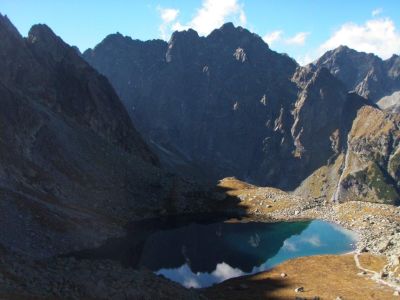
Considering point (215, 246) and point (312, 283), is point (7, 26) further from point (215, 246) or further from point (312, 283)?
point (312, 283)

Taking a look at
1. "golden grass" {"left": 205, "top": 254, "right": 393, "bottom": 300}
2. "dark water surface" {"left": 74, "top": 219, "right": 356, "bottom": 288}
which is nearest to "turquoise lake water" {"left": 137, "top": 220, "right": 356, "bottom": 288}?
"dark water surface" {"left": 74, "top": 219, "right": 356, "bottom": 288}

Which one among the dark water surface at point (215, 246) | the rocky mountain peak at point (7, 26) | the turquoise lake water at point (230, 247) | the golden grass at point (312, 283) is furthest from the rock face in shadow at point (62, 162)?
the golden grass at point (312, 283)

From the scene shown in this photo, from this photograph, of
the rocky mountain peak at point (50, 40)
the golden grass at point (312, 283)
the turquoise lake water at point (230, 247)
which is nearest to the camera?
the golden grass at point (312, 283)

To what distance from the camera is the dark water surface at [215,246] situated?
77.4m

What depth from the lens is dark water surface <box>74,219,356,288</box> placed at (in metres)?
77.4

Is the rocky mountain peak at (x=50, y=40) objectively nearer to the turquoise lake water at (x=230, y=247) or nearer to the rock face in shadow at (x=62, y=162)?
the rock face in shadow at (x=62, y=162)

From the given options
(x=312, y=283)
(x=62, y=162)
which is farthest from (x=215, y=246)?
(x=62, y=162)

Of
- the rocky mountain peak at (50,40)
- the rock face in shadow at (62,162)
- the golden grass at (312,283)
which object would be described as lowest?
the golden grass at (312,283)

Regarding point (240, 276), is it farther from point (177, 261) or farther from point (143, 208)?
point (143, 208)

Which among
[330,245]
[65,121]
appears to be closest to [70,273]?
[330,245]

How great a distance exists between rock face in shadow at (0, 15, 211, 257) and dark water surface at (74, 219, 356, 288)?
559 centimetres

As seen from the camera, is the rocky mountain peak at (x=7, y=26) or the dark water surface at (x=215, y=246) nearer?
the dark water surface at (x=215, y=246)

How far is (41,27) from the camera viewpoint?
199 meters

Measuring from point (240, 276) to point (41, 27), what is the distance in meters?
159
